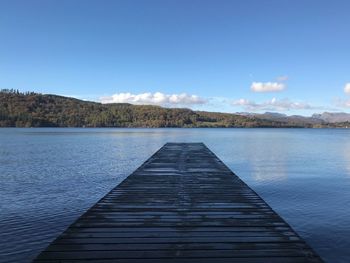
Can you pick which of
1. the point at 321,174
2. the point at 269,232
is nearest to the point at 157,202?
the point at 269,232

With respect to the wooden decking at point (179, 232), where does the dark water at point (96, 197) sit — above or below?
below

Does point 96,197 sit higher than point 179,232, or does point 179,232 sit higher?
point 179,232

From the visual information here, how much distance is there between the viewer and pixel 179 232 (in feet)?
26.2

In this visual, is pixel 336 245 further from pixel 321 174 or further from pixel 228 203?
pixel 321 174

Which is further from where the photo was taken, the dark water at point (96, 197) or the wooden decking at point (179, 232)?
the dark water at point (96, 197)

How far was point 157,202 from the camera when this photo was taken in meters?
11.3

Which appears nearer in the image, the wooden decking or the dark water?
the wooden decking

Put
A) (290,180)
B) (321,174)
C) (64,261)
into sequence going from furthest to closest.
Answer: (321,174) → (290,180) → (64,261)

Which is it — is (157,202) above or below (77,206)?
above

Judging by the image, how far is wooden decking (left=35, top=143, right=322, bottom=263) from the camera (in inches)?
257

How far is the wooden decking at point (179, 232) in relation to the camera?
6531 mm

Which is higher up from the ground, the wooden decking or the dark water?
the wooden decking

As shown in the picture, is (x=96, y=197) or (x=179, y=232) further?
(x=96, y=197)

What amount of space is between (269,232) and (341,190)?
53.7 feet
